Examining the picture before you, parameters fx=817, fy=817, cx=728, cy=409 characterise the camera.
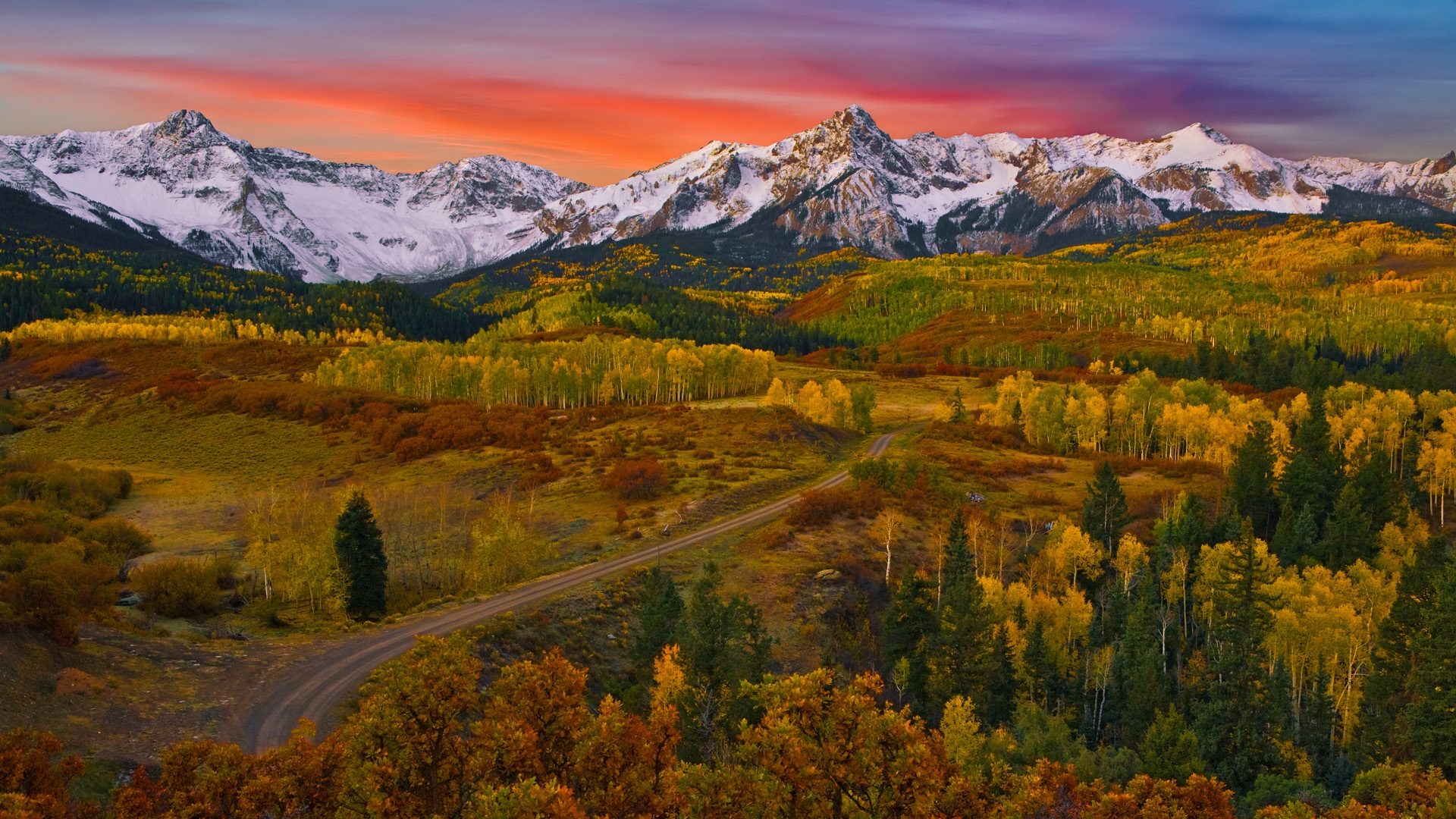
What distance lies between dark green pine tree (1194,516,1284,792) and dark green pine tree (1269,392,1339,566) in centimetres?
2578

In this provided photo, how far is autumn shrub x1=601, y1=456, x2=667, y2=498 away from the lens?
3708 inches

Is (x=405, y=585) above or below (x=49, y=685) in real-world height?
below

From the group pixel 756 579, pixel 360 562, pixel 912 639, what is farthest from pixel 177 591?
pixel 912 639

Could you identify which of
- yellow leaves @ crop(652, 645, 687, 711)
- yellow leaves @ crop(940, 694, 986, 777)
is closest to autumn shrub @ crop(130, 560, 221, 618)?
yellow leaves @ crop(652, 645, 687, 711)

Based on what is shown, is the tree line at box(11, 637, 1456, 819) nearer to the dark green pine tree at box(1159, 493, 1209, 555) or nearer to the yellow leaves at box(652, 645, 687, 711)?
the yellow leaves at box(652, 645, 687, 711)

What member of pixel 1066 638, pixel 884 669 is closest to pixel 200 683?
pixel 884 669

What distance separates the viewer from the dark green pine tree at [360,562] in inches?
2391

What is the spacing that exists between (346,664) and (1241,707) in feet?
188

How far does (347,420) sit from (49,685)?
349 feet

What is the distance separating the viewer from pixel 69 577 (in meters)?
49.2

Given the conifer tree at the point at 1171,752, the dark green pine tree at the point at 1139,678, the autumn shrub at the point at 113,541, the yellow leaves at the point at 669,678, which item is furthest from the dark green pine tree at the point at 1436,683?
the autumn shrub at the point at 113,541

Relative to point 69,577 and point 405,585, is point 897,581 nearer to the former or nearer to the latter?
point 405,585

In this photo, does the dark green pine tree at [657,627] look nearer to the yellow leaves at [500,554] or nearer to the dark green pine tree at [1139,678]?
the yellow leaves at [500,554]

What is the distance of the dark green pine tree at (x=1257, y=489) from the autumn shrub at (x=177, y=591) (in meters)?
107
